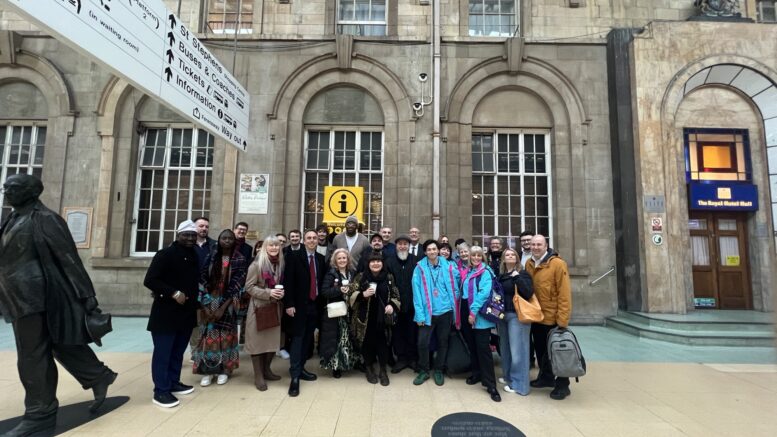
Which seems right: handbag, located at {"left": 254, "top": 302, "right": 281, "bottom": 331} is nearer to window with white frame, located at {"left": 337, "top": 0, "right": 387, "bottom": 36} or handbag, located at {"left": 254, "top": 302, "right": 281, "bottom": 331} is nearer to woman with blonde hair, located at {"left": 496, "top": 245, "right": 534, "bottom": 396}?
woman with blonde hair, located at {"left": 496, "top": 245, "right": 534, "bottom": 396}

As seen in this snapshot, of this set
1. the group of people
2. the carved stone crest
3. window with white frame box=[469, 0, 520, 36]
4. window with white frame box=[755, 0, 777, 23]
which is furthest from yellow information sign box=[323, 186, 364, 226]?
window with white frame box=[755, 0, 777, 23]

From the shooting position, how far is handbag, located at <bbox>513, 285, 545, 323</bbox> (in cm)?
478

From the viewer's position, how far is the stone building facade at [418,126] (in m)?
9.70

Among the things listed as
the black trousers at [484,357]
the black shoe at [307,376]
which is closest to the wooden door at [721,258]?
the black trousers at [484,357]

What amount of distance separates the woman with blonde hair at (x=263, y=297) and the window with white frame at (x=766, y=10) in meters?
15.5

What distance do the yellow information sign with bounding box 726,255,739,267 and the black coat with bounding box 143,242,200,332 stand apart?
12.8 meters

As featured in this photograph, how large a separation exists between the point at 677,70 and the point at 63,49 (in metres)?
16.4

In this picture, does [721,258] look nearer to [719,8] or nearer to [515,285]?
[719,8]

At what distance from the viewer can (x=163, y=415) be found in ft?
13.6

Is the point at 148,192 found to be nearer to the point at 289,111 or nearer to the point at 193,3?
the point at 289,111

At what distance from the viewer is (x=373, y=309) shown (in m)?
5.32

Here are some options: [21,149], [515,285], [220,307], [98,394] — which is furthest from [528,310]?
[21,149]

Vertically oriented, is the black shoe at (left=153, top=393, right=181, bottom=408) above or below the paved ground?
above

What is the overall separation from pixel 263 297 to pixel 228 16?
974 cm
